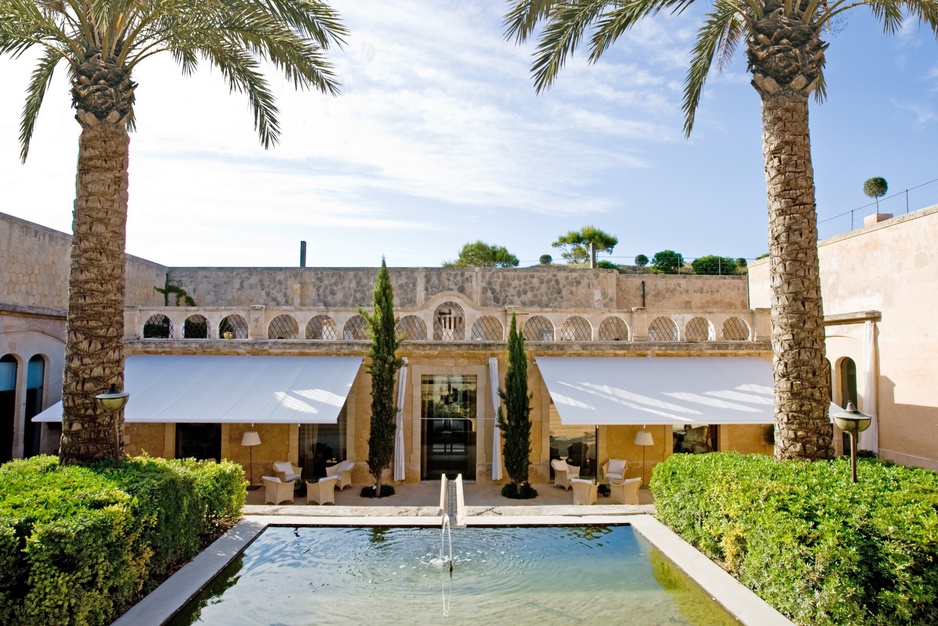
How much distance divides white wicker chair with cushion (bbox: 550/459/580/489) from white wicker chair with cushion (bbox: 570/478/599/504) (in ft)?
4.92

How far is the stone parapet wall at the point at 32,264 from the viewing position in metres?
13.5

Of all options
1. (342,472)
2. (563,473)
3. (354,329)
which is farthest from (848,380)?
(354,329)

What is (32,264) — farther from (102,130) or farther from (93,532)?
(93,532)

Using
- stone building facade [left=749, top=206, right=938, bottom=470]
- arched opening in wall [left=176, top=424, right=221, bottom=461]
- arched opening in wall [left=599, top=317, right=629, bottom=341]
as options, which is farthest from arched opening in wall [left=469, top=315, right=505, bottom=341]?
stone building facade [left=749, top=206, right=938, bottom=470]

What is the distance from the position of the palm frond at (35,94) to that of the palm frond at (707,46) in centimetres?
1111

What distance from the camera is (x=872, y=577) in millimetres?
5160

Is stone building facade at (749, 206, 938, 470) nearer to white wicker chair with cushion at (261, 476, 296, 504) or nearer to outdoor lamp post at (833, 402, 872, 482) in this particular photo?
outdoor lamp post at (833, 402, 872, 482)

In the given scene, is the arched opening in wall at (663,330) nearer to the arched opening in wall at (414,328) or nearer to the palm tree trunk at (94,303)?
the arched opening in wall at (414,328)

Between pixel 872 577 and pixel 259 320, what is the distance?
12397mm

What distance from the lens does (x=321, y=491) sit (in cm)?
1190

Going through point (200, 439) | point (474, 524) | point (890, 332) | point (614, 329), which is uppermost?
point (614, 329)

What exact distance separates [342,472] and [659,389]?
284 inches

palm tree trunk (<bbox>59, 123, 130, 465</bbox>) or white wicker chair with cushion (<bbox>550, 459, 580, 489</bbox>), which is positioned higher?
palm tree trunk (<bbox>59, 123, 130, 465</bbox>)

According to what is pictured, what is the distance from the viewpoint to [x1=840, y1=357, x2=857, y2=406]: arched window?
46.1ft
